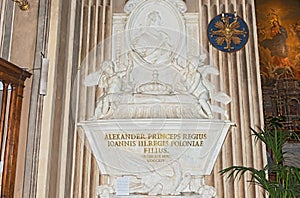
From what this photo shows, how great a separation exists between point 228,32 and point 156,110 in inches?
42.8

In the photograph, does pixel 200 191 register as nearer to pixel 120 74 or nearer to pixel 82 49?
pixel 120 74

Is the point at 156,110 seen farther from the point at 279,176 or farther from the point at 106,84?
the point at 279,176

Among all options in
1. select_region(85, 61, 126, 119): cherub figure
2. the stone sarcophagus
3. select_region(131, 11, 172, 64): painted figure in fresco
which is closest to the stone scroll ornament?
the stone sarcophagus

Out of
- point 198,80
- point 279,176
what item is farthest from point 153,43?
point 279,176

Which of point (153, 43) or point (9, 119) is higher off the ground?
point (153, 43)

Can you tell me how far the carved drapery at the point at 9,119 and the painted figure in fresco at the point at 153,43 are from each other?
1.23m

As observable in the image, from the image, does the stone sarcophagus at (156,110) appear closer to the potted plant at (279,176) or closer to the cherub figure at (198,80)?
the cherub figure at (198,80)

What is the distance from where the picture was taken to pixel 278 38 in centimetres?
985

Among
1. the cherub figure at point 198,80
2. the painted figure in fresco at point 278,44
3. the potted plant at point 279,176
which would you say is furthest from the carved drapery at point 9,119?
the painted figure in fresco at point 278,44

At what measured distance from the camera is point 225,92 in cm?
374

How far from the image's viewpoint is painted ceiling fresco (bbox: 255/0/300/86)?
9.53 meters

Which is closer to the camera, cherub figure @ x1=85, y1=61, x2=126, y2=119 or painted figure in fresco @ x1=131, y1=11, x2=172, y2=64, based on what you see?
cherub figure @ x1=85, y1=61, x2=126, y2=119

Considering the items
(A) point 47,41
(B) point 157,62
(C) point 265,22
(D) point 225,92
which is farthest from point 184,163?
(C) point 265,22

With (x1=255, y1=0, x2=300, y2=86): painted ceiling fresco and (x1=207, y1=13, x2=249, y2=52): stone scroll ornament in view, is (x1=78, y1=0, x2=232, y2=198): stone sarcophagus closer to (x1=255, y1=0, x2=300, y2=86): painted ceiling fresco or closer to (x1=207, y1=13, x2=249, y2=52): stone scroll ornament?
(x1=207, y1=13, x2=249, y2=52): stone scroll ornament
